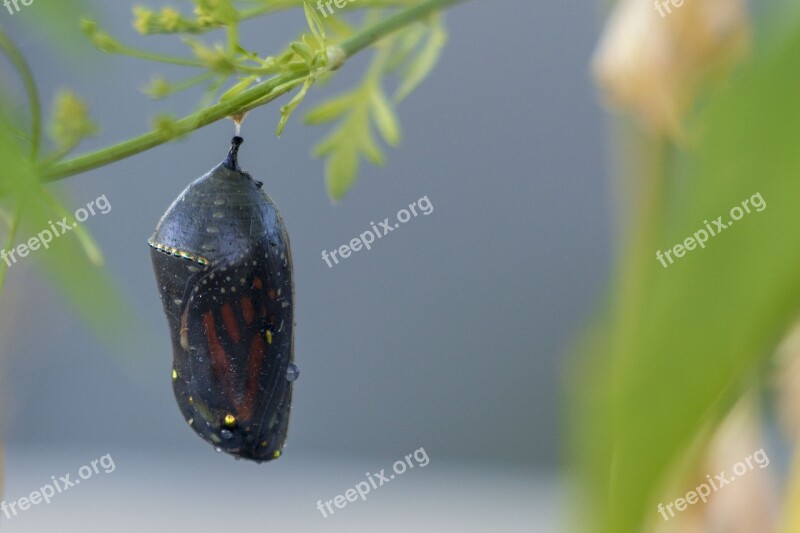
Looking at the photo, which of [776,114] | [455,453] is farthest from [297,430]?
[776,114]

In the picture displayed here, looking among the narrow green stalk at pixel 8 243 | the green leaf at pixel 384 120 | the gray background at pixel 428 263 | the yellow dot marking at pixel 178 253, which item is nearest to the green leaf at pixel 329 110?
the green leaf at pixel 384 120

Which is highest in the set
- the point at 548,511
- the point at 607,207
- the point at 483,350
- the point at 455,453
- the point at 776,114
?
the point at 776,114

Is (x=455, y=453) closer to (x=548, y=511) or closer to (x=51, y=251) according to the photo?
(x=548, y=511)

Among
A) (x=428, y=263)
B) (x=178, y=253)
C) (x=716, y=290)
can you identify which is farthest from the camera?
(x=428, y=263)

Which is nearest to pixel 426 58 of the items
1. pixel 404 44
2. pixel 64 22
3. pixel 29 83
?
pixel 404 44

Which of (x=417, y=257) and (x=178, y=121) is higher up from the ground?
(x=178, y=121)

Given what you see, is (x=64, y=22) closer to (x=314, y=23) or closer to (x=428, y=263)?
(x=314, y=23)
